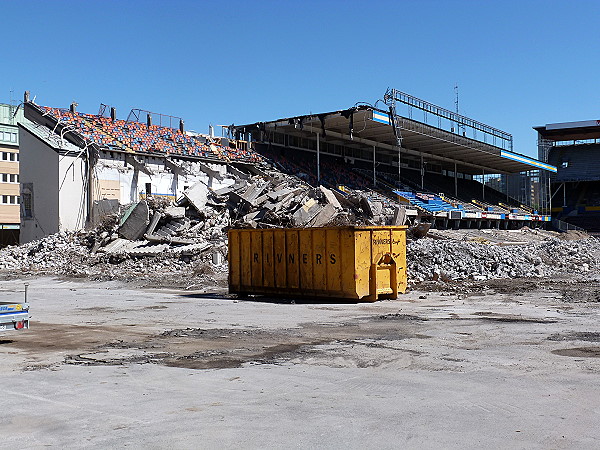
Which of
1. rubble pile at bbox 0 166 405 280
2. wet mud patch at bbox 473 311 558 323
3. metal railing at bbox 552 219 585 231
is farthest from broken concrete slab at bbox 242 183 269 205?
metal railing at bbox 552 219 585 231

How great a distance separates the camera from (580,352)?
962 centimetres

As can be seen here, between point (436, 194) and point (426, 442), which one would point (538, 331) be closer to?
point (426, 442)

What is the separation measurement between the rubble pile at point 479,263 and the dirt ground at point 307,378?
296 inches

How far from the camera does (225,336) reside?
11.8 meters

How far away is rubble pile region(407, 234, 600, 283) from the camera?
23.3 meters

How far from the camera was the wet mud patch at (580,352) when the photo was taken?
30.6 ft

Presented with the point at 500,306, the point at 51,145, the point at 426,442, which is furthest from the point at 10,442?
the point at 51,145

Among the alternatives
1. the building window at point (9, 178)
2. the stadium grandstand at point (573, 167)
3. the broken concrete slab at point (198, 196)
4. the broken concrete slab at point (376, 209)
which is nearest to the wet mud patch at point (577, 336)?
the broken concrete slab at point (376, 209)

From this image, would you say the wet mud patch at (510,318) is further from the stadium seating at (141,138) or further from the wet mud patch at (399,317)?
the stadium seating at (141,138)

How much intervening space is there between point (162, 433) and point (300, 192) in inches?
1256

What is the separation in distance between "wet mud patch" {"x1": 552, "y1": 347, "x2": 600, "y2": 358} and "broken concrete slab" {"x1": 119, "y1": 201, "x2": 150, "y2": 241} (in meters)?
25.7

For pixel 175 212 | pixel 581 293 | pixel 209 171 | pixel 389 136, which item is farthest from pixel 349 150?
pixel 581 293

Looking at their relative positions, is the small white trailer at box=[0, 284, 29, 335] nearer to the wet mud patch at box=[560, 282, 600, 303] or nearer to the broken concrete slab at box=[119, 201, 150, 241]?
the wet mud patch at box=[560, 282, 600, 303]

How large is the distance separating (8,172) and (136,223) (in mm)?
41667
